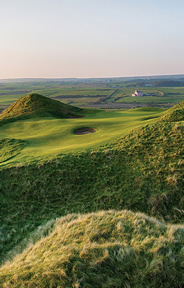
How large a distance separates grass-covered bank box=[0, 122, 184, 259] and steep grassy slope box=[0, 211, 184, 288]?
434 cm

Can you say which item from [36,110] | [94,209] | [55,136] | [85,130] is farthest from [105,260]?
[36,110]

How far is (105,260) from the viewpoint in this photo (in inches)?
287

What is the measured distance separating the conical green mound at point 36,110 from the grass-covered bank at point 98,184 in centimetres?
2677

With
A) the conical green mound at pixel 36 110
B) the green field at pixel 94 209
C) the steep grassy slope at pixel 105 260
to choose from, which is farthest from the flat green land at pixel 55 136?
the steep grassy slope at pixel 105 260

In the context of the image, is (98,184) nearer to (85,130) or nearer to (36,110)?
(85,130)

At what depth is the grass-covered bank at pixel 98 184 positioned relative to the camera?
13766 mm

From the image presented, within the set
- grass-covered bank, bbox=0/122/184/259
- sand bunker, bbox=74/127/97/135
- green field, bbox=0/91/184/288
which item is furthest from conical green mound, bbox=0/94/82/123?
grass-covered bank, bbox=0/122/184/259

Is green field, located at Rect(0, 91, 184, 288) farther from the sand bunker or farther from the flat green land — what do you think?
the sand bunker

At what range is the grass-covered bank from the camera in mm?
13766

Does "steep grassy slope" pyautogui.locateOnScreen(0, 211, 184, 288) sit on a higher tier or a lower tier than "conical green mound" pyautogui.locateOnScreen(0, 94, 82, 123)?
lower

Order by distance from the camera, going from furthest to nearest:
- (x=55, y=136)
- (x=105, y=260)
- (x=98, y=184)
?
(x=55, y=136) → (x=98, y=184) → (x=105, y=260)

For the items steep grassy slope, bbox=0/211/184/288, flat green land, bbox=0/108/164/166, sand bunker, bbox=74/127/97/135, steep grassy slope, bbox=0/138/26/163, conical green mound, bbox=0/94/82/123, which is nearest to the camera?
steep grassy slope, bbox=0/211/184/288

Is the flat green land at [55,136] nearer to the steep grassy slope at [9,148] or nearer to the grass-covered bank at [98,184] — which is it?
the steep grassy slope at [9,148]

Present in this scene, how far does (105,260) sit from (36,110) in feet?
137
